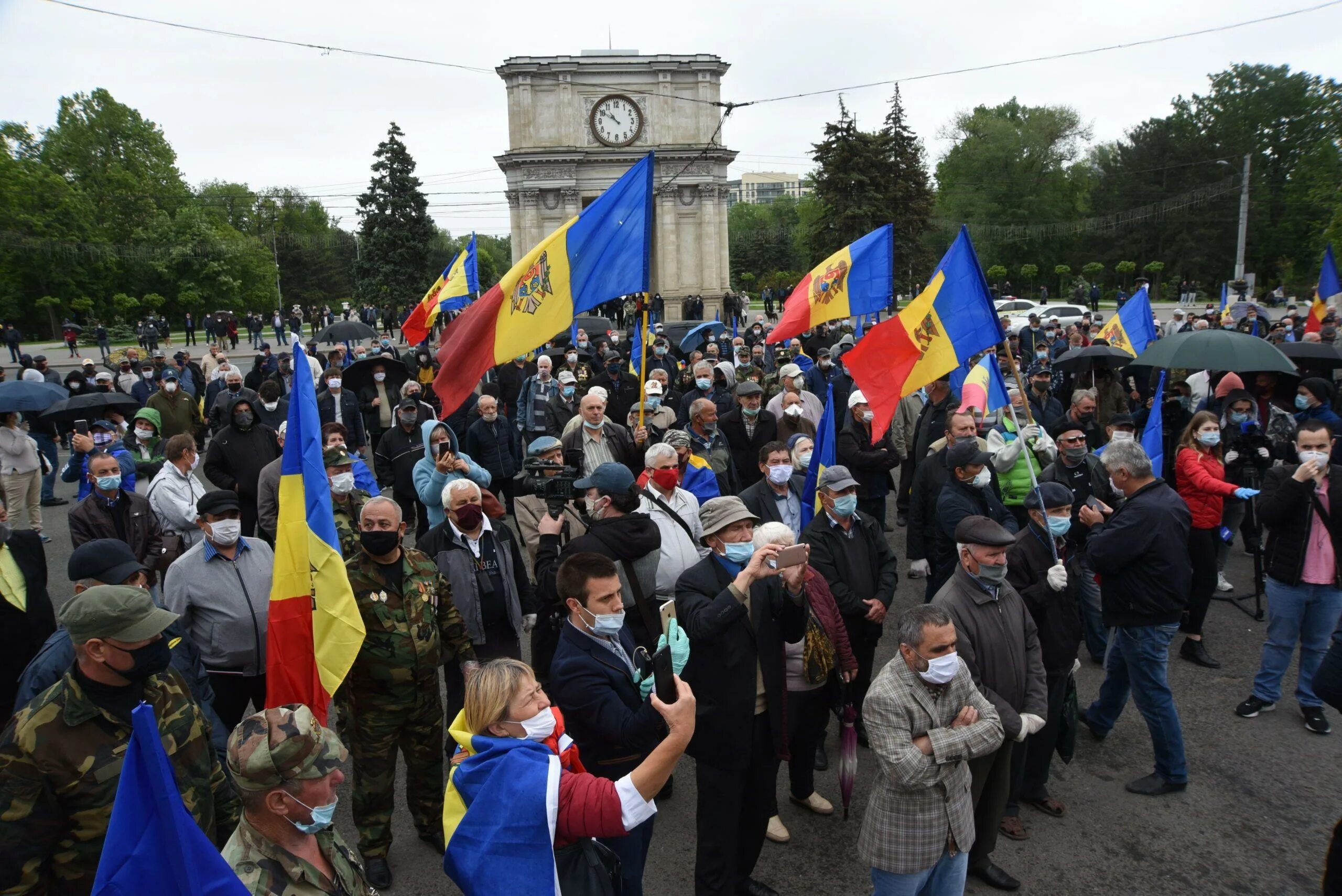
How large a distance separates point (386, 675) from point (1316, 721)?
6.14 m

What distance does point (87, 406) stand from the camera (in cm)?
1007

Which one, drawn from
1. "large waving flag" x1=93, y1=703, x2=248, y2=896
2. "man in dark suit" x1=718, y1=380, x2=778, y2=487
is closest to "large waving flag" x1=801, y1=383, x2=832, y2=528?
"man in dark suit" x1=718, y1=380, x2=778, y2=487

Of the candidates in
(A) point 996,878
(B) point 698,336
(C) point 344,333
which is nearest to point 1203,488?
(A) point 996,878

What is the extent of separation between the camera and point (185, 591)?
16.3 feet

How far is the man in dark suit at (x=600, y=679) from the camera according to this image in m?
3.55

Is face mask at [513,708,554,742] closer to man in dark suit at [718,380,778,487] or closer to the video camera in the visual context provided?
the video camera

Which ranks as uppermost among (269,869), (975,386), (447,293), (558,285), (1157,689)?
(447,293)

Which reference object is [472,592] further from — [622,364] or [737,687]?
[622,364]

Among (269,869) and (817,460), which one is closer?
(269,869)

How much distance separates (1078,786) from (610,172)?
47044 millimetres

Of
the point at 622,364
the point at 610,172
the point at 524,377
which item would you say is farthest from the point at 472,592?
the point at 610,172

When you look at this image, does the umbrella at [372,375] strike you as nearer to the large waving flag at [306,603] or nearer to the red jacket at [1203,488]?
the large waving flag at [306,603]

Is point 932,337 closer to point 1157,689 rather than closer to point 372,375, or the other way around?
point 1157,689

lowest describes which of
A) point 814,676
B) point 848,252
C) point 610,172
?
point 814,676
